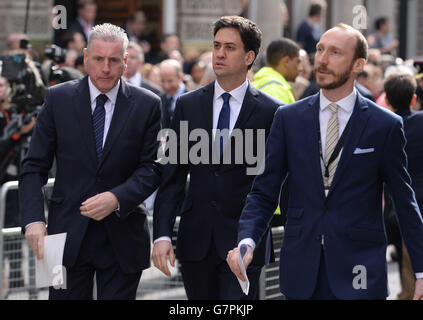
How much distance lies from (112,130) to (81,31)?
8.00m

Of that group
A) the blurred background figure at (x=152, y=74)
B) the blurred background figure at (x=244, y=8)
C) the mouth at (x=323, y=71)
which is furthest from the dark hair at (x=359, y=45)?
the blurred background figure at (x=244, y=8)

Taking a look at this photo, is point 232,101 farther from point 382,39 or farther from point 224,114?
point 382,39

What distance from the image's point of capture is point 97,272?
215 inches

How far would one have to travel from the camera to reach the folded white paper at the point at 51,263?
17.0ft

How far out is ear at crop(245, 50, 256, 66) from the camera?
5.68m

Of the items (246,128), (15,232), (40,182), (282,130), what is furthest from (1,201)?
(282,130)

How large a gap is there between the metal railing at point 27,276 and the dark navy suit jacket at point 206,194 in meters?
1.88

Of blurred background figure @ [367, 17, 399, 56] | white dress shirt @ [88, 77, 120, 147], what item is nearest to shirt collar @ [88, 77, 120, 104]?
white dress shirt @ [88, 77, 120, 147]

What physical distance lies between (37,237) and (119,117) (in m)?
0.81

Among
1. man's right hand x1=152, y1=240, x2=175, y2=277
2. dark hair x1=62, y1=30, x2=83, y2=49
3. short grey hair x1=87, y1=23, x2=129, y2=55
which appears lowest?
man's right hand x1=152, y1=240, x2=175, y2=277

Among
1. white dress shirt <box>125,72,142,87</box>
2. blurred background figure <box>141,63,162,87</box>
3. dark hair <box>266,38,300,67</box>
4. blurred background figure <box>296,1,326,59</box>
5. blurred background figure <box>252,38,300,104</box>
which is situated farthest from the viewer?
blurred background figure <box>296,1,326,59</box>

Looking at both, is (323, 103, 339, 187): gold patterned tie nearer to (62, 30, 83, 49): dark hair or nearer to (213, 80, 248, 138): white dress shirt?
(213, 80, 248, 138): white dress shirt

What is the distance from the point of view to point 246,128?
559 centimetres
